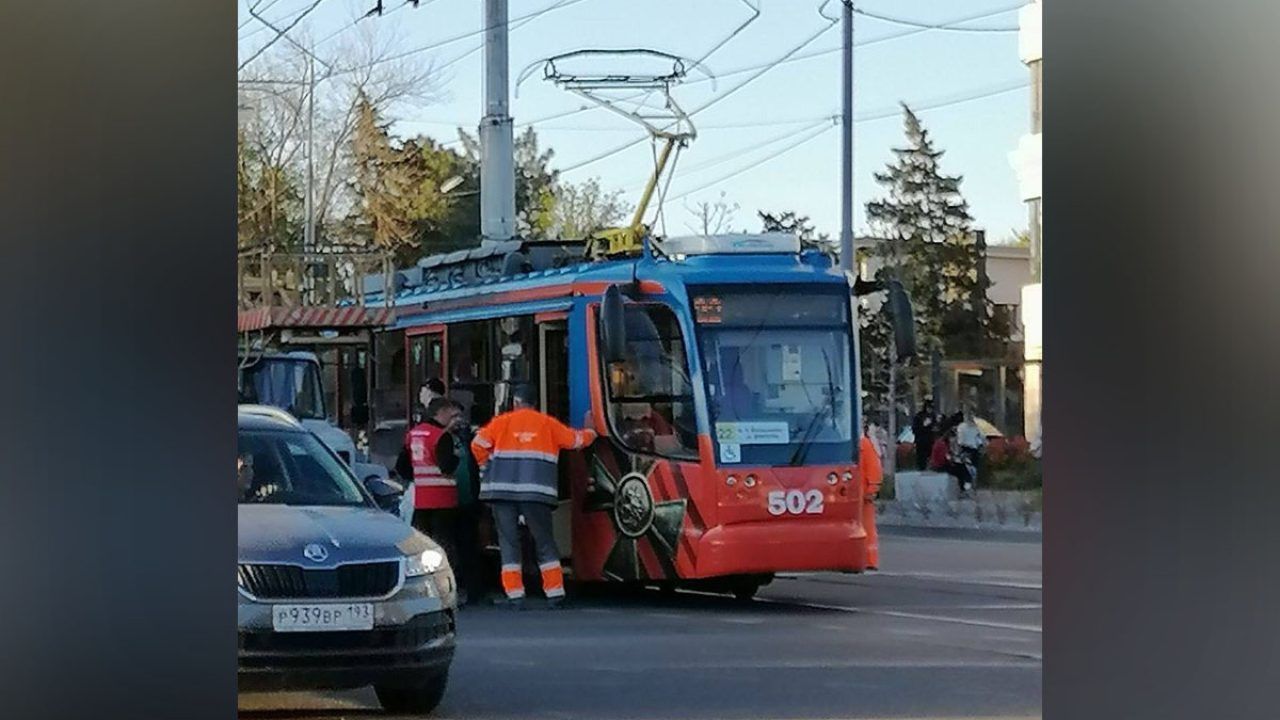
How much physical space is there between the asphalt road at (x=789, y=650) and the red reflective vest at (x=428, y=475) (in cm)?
48

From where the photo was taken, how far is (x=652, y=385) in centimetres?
791

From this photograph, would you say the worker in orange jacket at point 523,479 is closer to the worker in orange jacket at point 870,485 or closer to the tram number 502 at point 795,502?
the tram number 502 at point 795,502

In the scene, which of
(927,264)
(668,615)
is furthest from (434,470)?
(927,264)

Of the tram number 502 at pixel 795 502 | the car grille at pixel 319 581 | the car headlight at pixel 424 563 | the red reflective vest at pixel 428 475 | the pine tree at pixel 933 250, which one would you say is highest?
the pine tree at pixel 933 250

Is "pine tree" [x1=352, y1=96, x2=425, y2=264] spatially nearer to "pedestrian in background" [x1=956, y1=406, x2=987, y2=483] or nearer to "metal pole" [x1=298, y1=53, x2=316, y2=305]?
"metal pole" [x1=298, y1=53, x2=316, y2=305]

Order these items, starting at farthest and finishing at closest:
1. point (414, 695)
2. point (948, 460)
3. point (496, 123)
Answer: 1. point (948, 460)
2. point (496, 123)
3. point (414, 695)

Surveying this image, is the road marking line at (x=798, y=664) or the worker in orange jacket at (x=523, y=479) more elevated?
the worker in orange jacket at (x=523, y=479)

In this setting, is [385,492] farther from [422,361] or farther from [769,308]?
[769,308]

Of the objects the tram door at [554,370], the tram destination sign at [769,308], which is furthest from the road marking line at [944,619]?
the tram door at [554,370]

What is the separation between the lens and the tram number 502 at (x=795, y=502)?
7934 millimetres

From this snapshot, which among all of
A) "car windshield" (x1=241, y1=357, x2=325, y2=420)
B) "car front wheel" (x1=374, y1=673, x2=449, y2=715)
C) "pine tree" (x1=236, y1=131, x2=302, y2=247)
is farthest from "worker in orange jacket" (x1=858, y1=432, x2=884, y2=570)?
"pine tree" (x1=236, y1=131, x2=302, y2=247)

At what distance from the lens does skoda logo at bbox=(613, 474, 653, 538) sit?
793 centimetres

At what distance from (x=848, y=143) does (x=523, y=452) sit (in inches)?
74.3

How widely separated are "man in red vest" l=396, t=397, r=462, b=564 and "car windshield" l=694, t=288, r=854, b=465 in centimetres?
111
